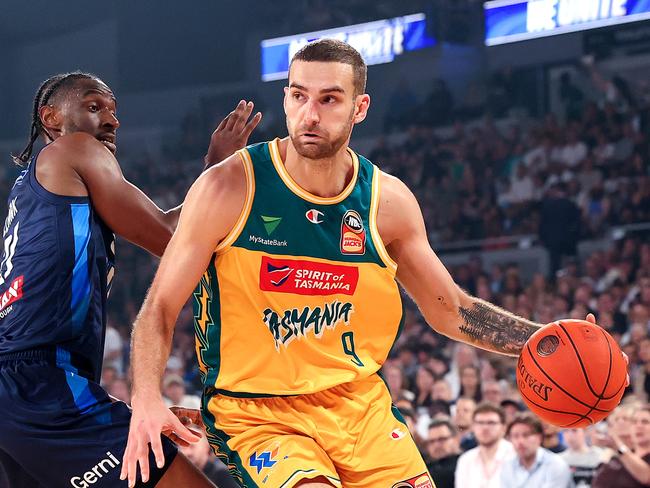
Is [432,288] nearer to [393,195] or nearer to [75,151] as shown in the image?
[393,195]

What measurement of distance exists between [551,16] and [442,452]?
7.38 m

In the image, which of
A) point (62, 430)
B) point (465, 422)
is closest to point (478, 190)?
point (465, 422)

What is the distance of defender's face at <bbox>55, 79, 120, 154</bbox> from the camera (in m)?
3.24

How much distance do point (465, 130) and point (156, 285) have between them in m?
12.0

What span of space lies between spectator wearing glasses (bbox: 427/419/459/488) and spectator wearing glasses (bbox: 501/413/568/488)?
0.50 meters

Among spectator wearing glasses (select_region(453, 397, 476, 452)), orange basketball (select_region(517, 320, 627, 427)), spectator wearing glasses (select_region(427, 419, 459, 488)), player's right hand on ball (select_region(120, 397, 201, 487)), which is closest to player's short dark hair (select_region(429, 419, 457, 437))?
spectator wearing glasses (select_region(427, 419, 459, 488))

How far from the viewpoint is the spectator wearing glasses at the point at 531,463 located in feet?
19.9

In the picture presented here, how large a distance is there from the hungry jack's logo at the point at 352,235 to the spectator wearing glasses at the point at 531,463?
3602mm

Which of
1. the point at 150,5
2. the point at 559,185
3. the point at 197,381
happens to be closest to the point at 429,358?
the point at 197,381

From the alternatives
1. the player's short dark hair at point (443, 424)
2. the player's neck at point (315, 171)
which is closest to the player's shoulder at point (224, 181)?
the player's neck at point (315, 171)

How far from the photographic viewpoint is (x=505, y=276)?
1138cm

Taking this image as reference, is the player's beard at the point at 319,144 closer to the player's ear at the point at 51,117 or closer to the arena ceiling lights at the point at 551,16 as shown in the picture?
the player's ear at the point at 51,117

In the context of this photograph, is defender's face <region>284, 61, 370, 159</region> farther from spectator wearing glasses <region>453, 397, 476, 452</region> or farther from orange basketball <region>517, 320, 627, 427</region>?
spectator wearing glasses <region>453, 397, 476, 452</region>

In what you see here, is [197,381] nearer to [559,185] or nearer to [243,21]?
[559,185]
